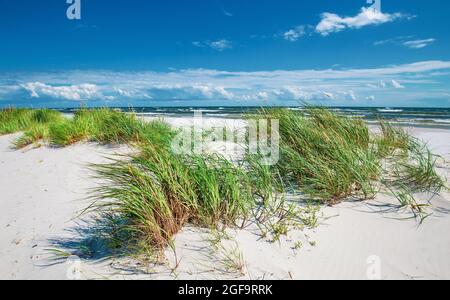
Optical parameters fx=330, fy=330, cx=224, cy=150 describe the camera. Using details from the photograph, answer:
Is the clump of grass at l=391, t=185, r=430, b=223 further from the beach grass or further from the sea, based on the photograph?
the sea

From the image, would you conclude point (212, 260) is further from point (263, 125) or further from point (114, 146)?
point (114, 146)

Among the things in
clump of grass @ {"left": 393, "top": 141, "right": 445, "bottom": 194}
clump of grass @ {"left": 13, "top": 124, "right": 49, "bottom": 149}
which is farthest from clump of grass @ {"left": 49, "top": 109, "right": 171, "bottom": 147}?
clump of grass @ {"left": 393, "top": 141, "right": 445, "bottom": 194}

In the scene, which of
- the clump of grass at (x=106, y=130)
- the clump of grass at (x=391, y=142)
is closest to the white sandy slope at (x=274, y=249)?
the clump of grass at (x=391, y=142)

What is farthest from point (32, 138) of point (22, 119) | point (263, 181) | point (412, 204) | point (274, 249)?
point (412, 204)

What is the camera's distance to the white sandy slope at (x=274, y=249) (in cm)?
264

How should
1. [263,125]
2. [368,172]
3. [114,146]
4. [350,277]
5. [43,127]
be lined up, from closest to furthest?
[350,277], [368,172], [263,125], [114,146], [43,127]

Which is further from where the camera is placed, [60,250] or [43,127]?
[43,127]

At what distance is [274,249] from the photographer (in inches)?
114

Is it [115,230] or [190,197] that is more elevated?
[190,197]

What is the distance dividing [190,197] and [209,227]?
325 millimetres

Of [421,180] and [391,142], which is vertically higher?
[391,142]

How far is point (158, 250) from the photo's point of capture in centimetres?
272

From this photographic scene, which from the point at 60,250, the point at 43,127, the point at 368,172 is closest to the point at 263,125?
the point at 368,172

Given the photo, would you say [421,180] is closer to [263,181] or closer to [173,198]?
[263,181]
